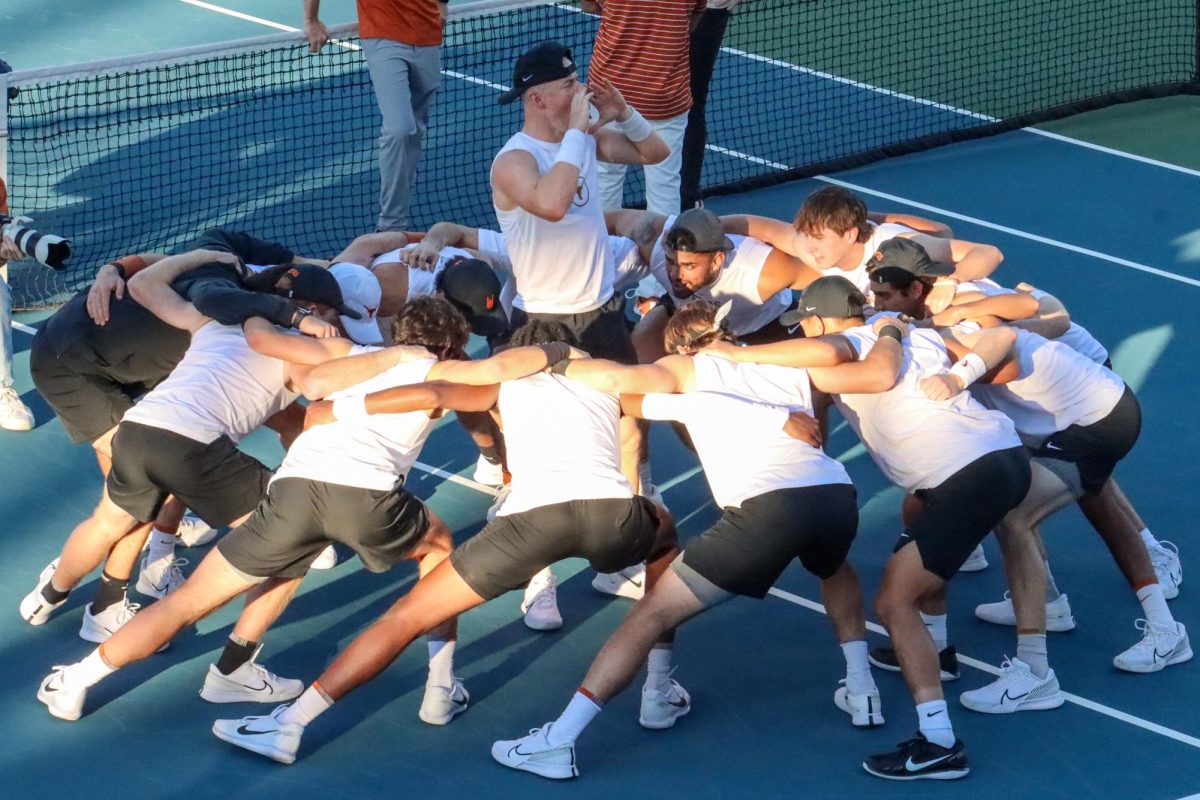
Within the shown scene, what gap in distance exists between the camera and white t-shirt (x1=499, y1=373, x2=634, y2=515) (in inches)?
254

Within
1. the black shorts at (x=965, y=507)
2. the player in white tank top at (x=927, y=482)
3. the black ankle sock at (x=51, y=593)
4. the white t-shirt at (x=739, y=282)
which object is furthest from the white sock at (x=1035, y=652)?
the black ankle sock at (x=51, y=593)

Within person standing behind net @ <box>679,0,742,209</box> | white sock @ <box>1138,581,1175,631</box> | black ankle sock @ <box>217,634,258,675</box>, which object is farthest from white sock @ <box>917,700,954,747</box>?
person standing behind net @ <box>679,0,742,209</box>

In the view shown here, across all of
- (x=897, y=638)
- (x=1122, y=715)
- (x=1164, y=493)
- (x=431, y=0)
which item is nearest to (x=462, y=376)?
(x=897, y=638)

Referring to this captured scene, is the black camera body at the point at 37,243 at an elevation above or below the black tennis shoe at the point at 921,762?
above

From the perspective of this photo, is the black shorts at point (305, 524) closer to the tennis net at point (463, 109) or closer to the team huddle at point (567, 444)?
the team huddle at point (567, 444)

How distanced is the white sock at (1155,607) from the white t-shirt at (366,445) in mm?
3360

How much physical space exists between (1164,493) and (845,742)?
304cm

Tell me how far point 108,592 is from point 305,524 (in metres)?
1.39

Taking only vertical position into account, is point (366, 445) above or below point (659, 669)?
above

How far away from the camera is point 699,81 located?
11.9 metres

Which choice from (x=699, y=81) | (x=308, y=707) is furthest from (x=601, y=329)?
(x=699, y=81)

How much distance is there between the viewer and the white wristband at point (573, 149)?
7.67m

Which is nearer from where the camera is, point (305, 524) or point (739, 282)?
point (305, 524)

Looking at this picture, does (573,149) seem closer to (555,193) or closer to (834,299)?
(555,193)
